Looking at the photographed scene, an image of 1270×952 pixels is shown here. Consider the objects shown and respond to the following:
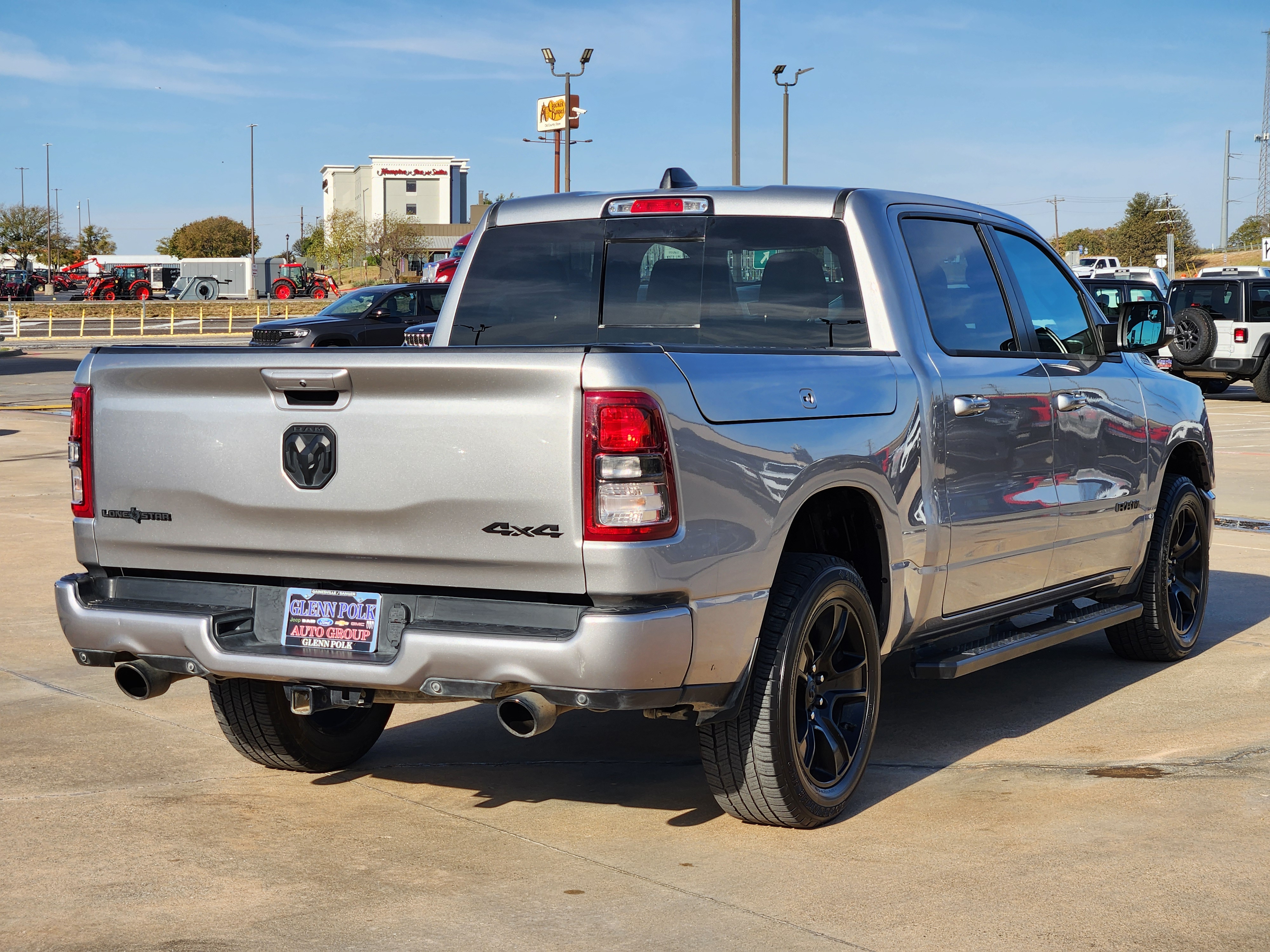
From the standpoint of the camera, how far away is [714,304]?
5.45 metres

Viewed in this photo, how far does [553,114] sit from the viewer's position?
69.7 metres

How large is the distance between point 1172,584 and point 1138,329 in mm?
1358

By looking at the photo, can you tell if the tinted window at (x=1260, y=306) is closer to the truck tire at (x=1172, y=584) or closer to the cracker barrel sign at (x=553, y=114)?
the truck tire at (x=1172, y=584)

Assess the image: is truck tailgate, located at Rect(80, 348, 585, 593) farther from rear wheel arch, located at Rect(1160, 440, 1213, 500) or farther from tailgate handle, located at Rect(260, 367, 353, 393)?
rear wheel arch, located at Rect(1160, 440, 1213, 500)

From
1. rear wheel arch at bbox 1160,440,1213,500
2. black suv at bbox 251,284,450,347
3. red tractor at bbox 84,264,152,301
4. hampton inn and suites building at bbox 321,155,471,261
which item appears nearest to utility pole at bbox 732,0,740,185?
black suv at bbox 251,284,450,347

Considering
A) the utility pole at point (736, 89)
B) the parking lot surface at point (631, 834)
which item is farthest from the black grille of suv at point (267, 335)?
the parking lot surface at point (631, 834)

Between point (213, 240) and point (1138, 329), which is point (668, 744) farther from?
point (213, 240)

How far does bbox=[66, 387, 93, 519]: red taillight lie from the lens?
459 cm

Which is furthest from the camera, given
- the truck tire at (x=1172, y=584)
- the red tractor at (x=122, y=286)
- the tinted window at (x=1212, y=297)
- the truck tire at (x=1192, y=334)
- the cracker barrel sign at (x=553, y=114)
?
the red tractor at (x=122, y=286)

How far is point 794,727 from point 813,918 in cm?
71

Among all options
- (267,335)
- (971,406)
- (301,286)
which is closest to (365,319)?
(267,335)

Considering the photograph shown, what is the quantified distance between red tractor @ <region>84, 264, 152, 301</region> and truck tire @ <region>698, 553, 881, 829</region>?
265 feet

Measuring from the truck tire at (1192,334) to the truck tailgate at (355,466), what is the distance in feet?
69.2

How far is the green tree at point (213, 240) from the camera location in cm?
13675
